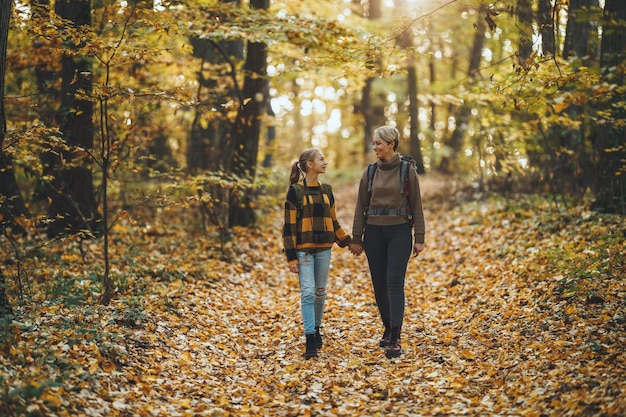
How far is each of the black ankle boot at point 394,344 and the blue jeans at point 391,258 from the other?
0.08 m

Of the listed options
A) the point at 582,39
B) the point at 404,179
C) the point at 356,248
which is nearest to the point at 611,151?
the point at 582,39

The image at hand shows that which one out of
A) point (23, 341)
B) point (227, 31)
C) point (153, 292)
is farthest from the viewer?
point (227, 31)

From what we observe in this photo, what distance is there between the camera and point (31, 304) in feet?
20.7

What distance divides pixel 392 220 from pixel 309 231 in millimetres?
915

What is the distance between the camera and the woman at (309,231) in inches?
234

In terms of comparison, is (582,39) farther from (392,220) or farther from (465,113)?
(465,113)

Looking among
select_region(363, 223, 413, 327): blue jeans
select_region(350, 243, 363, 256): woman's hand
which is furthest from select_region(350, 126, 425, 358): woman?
select_region(350, 243, 363, 256): woman's hand

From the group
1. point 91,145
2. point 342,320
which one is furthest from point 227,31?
point 342,320

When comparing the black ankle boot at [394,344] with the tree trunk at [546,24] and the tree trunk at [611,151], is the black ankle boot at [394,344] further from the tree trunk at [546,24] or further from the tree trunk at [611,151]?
the tree trunk at [611,151]

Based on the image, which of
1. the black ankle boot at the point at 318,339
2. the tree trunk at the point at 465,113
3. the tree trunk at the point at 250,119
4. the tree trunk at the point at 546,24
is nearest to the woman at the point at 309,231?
the black ankle boot at the point at 318,339

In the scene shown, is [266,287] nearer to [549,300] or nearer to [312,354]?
[312,354]

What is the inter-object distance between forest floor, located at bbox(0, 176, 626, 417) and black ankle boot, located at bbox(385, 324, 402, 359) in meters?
0.10

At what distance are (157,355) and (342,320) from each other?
2735mm

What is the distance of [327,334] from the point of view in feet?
22.8
